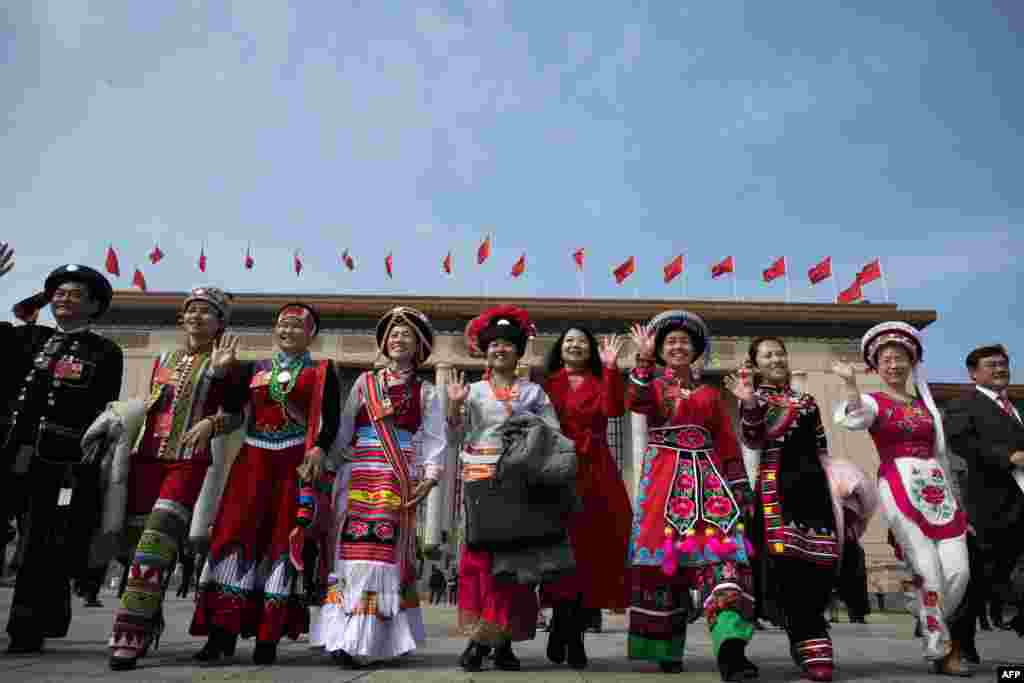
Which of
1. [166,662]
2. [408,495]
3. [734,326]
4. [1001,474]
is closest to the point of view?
[166,662]

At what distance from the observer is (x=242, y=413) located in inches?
166

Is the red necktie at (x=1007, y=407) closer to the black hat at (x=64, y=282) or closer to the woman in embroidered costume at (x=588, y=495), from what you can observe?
the woman in embroidered costume at (x=588, y=495)

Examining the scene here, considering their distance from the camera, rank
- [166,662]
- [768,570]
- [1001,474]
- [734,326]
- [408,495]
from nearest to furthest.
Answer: [166,662] → [768,570] → [408,495] → [1001,474] → [734,326]

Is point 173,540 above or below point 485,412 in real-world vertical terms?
below

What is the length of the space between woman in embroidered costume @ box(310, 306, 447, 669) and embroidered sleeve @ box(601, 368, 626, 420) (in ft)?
3.49

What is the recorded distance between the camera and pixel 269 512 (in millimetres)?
3955

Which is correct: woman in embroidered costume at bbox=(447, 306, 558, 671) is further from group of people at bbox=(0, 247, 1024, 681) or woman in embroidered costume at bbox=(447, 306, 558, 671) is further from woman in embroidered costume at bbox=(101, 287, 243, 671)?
woman in embroidered costume at bbox=(101, 287, 243, 671)

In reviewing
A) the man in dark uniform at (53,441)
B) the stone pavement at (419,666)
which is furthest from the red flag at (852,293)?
the man in dark uniform at (53,441)

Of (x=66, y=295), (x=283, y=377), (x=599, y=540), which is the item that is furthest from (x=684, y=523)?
(x=66, y=295)

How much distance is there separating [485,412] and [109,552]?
233 centimetres

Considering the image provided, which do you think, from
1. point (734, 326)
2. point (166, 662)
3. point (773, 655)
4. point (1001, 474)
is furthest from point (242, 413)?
point (734, 326)

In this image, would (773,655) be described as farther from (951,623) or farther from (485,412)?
(485,412)

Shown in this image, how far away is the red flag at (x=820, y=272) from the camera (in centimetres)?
→ 2691

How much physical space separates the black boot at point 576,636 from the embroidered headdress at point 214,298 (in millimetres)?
2856
